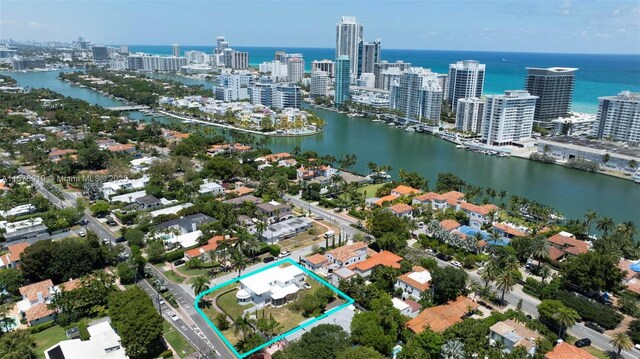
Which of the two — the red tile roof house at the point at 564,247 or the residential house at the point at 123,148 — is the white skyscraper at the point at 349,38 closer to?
the residential house at the point at 123,148

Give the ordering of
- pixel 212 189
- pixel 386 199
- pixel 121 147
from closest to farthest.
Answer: pixel 386 199
pixel 212 189
pixel 121 147

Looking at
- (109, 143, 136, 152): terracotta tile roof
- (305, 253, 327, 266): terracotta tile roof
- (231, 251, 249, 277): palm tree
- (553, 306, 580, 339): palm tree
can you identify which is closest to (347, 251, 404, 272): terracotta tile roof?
(305, 253, 327, 266): terracotta tile roof

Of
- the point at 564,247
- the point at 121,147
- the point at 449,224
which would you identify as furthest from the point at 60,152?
the point at 564,247

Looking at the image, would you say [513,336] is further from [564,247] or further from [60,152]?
[60,152]

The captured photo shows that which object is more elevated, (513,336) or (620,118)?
(620,118)

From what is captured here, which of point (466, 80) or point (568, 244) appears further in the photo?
point (466, 80)

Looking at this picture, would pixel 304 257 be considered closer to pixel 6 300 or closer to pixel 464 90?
pixel 6 300

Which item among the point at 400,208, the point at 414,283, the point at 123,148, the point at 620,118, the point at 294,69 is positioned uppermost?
the point at 294,69
